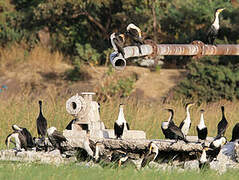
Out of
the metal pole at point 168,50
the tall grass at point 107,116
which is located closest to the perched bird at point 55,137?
the tall grass at point 107,116

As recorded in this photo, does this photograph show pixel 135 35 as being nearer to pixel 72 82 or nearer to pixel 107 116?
pixel 107 116

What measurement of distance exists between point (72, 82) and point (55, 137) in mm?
12967

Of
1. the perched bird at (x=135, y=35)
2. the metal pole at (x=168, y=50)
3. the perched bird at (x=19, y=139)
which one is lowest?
the perched bird at (x=19, y=139)

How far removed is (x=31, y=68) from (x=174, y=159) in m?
15.0

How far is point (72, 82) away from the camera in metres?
25.0

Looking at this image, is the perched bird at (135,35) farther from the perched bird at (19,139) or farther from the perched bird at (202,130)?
the perched bird at (19,139)

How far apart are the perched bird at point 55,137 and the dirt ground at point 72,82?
36.9 feet

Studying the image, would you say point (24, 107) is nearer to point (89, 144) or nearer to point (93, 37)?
point (89, 144)

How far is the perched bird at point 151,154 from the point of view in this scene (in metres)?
A: 10.4

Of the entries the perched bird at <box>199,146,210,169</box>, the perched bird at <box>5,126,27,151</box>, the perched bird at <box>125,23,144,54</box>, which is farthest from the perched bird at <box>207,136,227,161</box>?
the perched bird at <box>5,126,27,151</box>

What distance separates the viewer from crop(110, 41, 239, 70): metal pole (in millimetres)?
9211

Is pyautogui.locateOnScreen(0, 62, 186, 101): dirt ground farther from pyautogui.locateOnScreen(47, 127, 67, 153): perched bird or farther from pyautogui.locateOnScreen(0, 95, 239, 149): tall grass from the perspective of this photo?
pyautogui.locateOnScreen(47, 127, 67, 153): perched bird

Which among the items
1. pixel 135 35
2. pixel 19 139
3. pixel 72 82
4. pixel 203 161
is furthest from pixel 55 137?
pixel 72 82

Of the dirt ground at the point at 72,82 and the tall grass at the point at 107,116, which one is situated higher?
the dirt ground at the point at 72,82
